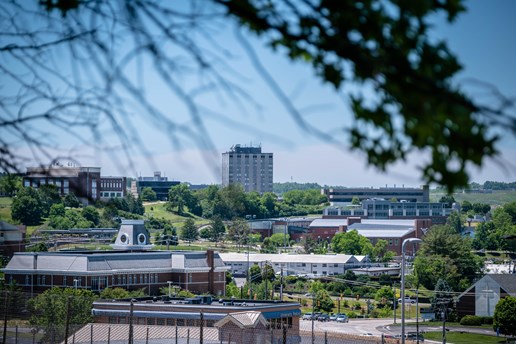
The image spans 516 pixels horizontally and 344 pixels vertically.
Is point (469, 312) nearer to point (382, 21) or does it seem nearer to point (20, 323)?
point (20, 323)

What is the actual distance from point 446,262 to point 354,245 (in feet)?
81.0

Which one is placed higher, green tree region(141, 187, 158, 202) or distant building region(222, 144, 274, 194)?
distant building region(222, 144, 274, 194)

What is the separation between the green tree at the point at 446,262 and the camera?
62.6m

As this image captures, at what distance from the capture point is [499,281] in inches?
2013

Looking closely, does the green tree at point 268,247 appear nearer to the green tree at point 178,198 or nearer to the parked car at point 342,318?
the green tree at point 178,198

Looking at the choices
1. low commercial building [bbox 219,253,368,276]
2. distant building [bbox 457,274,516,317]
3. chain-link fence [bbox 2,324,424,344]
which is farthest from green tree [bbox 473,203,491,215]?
chain-link fence [bbox 2,324,424,344]

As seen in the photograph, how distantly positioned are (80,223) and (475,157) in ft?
259

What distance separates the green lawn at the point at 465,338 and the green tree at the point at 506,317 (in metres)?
0.59

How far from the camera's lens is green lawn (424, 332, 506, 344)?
41.7 m

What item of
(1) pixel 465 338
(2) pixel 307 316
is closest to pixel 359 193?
(2) pixel 307 316

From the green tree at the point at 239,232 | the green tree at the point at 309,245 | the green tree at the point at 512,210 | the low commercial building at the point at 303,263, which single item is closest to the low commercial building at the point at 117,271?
the low commercial building at the point at 303,263

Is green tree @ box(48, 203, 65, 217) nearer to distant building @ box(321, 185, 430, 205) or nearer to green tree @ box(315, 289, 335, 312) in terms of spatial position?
green tree @ box(315, 289, 335, 312)

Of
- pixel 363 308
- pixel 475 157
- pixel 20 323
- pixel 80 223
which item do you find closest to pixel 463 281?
pixel 363 308

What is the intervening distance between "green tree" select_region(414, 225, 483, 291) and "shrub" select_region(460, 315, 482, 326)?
35.6ft
